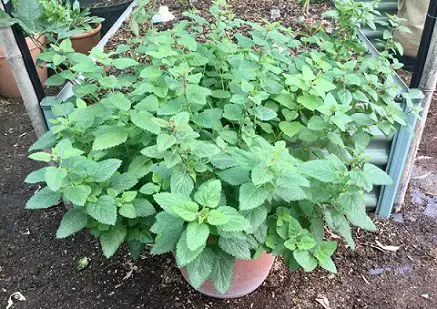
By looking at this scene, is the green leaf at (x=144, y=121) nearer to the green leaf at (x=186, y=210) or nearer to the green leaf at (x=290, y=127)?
the green leaf at (x=186, y=210)

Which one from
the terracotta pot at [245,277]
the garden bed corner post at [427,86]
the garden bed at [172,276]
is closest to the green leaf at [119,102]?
the terracotta pot at [245,277]

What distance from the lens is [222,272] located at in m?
1.49

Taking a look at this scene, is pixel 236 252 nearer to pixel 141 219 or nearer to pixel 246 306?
pixel 141 219

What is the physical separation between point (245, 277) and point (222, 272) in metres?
0.52

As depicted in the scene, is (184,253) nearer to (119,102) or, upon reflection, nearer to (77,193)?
(77,193)

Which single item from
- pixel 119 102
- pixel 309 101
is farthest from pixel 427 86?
pixel 119 102

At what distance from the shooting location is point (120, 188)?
153cm

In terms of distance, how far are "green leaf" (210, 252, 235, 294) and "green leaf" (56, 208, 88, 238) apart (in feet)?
1.60

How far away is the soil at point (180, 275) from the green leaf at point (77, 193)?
0.92 m

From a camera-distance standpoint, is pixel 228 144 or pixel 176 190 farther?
pixel 228 144

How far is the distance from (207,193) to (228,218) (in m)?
0.11

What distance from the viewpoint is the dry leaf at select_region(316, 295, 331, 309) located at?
207 centimetres

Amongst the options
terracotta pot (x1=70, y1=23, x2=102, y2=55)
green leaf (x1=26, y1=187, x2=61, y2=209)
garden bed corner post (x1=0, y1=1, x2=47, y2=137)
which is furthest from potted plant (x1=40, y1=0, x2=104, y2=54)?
green leaf (x1=26, y1=187, x2=61, y2=209)

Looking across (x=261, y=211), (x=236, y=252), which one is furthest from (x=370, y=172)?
(x=236, y=252)
